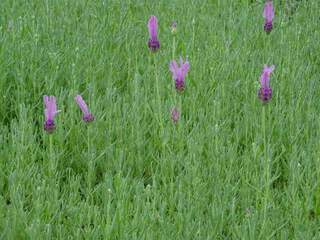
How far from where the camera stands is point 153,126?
303 centimetres

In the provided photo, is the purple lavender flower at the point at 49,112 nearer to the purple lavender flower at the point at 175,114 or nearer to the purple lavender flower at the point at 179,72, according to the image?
the purple lavender flower at the point at 179,72

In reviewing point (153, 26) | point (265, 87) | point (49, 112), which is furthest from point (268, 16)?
point (49, 112)

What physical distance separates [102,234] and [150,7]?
2629mm

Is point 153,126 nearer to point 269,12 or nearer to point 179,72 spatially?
point 179,72

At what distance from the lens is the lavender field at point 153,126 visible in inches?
92.6

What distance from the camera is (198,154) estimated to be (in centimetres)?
279

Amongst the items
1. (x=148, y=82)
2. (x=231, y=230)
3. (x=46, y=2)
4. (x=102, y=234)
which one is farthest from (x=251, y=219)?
(x=46, y=2)

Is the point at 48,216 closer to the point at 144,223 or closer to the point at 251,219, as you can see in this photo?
the point at 144,223

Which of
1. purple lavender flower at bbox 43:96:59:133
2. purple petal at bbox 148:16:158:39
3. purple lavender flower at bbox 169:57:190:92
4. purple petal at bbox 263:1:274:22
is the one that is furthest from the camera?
purple petal at bbox 263:1:274:22

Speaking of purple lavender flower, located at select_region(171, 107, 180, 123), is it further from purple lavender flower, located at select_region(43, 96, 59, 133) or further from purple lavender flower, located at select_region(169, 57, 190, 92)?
purple lavender flower, located at select_region(43, 96, 59, 133)

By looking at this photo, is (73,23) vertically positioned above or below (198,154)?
above

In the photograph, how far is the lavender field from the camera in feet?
7.72

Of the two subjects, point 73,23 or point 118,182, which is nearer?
point 118,182

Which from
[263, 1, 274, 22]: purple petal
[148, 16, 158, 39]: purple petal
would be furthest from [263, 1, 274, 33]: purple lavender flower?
[148, 16, 158, 39]: purple petal
